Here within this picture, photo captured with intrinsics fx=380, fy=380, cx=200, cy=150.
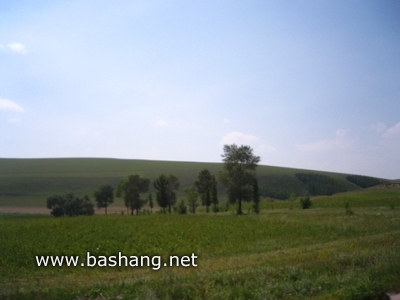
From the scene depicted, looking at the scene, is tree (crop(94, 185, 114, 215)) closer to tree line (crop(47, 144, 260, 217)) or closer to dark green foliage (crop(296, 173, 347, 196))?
tree line (crop(47, 144, 260, 217))

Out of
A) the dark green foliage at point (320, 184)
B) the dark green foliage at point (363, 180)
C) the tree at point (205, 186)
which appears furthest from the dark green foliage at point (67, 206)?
the dark green foliage at point (363, 180)

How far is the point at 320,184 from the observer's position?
157m

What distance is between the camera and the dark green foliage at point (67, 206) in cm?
4599

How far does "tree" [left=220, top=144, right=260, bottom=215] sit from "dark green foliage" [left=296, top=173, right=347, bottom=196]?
9753cm

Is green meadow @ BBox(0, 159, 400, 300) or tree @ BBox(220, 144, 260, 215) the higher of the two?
tree @ BBox(220, 144, 260, 215)

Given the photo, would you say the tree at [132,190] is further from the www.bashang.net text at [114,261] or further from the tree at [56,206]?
the www.bashang.net text at [114,261]

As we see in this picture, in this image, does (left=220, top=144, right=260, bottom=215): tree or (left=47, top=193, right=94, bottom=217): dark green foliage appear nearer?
(left=47, top=193, right=94, bottom=217): dark green foliage

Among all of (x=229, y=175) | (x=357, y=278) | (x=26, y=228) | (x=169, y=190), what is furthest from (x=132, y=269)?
(x=169, y=190)

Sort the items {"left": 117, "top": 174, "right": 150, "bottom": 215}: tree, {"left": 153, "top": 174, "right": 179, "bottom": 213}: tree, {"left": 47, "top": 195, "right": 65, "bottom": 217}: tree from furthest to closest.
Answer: {"left": 117, "top": 174, "right": 150, "bottom": 215}: tree → {"left": 153, "top": 174, "right": 179, "bottom": 213}: tree → {"left": 47, "top": 195, "right": 65, "bottom": 217}: tree

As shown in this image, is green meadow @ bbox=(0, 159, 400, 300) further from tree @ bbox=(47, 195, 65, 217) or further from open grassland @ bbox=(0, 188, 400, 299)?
tree @ bbox=(47, 195, 65, 217)

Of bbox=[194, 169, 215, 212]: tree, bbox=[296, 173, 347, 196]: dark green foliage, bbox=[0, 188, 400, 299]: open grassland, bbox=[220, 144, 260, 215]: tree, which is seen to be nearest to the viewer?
bbox=[0, 188, 400, 299]: open grassland

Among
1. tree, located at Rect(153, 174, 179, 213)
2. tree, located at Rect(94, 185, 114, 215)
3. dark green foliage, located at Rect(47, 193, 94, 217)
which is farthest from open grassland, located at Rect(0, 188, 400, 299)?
tree, located at Rect(94, 185, 114, 215)

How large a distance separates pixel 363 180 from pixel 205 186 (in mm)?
119560

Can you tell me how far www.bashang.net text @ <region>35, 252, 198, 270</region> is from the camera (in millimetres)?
14938
